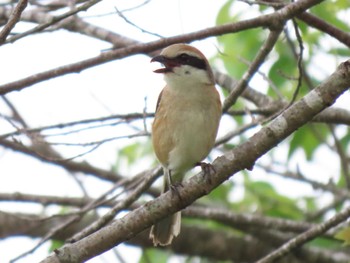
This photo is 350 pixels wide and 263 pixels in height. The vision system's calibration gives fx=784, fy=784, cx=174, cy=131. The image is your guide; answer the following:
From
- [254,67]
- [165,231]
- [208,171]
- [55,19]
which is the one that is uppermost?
[254,67]

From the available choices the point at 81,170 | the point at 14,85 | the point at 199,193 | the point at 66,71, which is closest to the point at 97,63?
the point at 66,71

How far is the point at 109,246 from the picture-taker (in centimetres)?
393

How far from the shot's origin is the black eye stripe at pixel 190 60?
18.0 feet

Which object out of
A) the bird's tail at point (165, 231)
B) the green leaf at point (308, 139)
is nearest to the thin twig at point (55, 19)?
the bird's tail at point (165, 231)

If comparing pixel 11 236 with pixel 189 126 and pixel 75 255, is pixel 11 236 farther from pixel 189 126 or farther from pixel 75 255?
pixel 75 255

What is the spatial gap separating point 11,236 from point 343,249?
3084 mm

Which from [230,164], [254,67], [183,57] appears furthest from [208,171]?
[183,57]

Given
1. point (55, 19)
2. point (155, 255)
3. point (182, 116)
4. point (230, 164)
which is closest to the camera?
point (230, 164)

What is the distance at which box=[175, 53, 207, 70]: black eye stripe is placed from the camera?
5.49m

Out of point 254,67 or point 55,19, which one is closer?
point 55,19

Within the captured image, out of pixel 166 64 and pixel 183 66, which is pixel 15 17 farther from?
pixel 183 66

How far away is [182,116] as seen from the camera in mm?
5281

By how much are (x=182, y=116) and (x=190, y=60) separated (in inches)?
18.3

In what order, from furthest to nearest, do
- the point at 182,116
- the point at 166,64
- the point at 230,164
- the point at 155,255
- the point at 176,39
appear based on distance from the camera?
the point at 155,255 < the point at 166,64 < the point at 182,116 < the point at 176,39 < the point at 230,164
